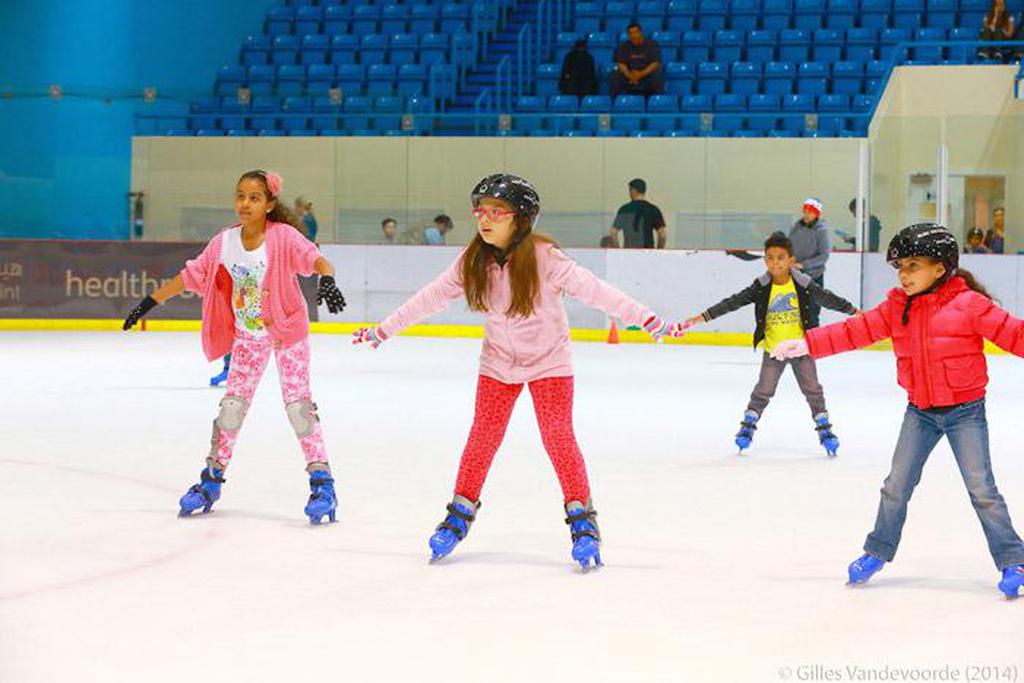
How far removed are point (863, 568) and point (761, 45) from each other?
53.3 feet

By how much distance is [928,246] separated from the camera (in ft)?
14.4

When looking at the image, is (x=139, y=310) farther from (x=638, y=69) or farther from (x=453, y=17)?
(x=453, y=17)

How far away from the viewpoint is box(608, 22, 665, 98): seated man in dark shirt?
62.4 feet

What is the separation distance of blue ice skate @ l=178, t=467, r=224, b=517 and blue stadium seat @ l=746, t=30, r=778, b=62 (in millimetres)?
15341

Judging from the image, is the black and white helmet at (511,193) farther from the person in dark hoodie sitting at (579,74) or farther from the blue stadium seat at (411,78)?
the blue stadium seat at (411,78)

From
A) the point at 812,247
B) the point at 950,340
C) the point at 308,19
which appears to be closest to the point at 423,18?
the point at 308,19

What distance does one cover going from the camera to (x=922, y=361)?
4.44 m

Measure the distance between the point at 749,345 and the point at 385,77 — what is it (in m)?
7.05

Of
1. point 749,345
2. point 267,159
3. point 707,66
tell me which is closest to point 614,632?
point 749,345

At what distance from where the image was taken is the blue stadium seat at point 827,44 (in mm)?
19641

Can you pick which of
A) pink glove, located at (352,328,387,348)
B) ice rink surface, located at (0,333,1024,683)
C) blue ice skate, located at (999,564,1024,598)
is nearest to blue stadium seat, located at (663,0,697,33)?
ice rink surface, located at (0,333,1024,683)

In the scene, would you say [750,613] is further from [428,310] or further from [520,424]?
[520,424]

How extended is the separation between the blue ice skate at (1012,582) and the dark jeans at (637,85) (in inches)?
595

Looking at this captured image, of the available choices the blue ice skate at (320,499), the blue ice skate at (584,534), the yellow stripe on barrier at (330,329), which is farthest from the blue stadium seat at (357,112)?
the blue ice skate at (584,534)
